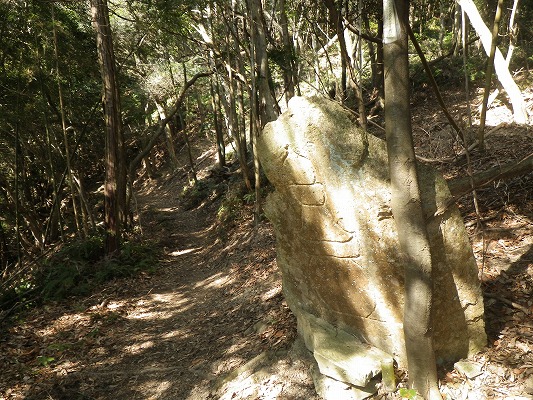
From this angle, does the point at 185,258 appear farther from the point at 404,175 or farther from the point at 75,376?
the point at 404,175

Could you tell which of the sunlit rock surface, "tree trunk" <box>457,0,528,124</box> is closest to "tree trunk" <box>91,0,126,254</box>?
the sunlit rock surface

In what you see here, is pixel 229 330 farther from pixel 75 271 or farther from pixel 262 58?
pixel 262 58

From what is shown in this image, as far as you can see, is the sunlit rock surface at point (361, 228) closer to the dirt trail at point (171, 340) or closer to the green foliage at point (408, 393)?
the green foliage at point (408, 393)

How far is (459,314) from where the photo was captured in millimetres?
3418

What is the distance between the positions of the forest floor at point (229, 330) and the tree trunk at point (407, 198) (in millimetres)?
648

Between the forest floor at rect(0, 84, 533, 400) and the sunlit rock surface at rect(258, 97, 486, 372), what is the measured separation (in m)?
0.37

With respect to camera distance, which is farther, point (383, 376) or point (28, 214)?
point (28, 214)

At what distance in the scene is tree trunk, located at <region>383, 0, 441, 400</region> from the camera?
2.60 metres

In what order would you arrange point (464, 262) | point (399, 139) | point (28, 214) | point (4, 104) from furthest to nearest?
point (28, 214), point (4, 104), point (464, 262), point (399, 139)

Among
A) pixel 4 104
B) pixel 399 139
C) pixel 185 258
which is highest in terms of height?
pixel 4 104

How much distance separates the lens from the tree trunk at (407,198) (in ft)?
8.53

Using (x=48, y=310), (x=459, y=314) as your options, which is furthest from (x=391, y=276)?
(x=48, y=310)

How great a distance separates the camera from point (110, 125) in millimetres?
10164

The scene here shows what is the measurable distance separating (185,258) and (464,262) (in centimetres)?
905
